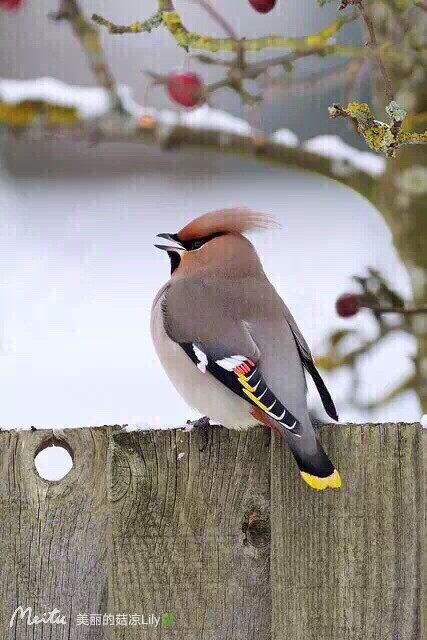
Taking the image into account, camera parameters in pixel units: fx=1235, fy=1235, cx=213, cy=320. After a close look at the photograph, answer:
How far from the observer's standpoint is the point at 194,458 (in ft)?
6.34

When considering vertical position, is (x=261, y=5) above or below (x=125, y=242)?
below

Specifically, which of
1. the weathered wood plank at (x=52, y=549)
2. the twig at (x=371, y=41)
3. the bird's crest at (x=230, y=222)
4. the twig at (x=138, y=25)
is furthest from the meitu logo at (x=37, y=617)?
the twig at (x=138, y=25)

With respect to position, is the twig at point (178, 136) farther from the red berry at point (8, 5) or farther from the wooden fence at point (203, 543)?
the wooden fence at point (203, 543)

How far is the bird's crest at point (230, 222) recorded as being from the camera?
231 cm

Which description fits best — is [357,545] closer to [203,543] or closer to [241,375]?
[203,543]

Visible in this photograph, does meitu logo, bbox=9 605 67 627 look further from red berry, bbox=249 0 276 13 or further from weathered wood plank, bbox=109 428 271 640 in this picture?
red berry, bbox=249 0 276 13

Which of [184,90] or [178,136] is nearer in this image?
[184,90]

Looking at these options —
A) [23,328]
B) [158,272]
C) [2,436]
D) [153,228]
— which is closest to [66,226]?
[153,228]

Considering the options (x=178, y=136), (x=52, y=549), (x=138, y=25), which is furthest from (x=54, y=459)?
(x=178, y=136)

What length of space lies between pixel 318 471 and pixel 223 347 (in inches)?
15.6

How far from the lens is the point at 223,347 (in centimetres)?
218

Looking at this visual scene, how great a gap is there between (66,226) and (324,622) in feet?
14.2

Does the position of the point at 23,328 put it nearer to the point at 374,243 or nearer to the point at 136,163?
the point at 374,243

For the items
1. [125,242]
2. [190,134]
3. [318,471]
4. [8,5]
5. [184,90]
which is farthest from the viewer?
[125,242]
